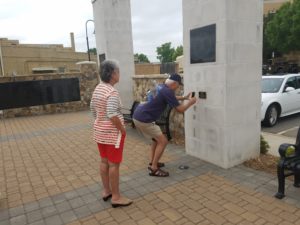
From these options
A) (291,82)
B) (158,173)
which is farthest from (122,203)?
(291,82)

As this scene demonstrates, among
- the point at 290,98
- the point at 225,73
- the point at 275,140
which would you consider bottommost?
the point at 275,140

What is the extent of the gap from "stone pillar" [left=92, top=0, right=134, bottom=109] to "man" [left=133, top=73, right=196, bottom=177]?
4.52 meters

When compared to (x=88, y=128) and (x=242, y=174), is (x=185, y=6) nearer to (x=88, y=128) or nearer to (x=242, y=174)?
(x=242, y=174)

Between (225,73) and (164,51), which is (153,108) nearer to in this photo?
(225,73)

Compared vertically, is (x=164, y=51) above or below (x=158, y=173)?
above

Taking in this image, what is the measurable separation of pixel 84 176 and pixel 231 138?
2433 millimetres

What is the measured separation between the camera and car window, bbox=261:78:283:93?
8.07 metres

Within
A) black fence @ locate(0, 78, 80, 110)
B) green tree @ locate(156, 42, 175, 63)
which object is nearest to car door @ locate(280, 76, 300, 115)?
black fence @ locate(0, 78, 80, 110)

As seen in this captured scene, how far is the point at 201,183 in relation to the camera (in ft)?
12.8

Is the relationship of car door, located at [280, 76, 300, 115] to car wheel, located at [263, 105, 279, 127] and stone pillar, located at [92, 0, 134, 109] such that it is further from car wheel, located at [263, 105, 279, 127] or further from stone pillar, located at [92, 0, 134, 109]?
stone pillar, located at [92, 0, 134, 109]

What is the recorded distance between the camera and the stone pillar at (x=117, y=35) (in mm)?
7977

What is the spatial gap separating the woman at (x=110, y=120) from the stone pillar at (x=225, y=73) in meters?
1.73

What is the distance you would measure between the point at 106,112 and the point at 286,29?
3368 cm

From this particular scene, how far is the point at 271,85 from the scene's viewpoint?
8297mm
